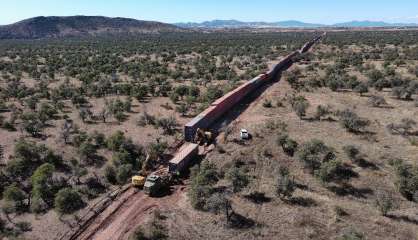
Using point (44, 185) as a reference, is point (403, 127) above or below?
above

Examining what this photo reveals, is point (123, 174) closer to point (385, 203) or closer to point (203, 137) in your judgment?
point (203, 137)

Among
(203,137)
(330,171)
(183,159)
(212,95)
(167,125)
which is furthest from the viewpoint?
(212,95)

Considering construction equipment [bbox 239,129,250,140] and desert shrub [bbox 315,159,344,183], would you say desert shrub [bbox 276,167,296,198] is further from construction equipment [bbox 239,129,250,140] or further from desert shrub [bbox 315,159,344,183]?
construction equipment [bbox 239,129,250,140]

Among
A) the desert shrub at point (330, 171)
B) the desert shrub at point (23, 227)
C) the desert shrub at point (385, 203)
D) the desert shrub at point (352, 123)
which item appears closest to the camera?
the desert shrub at point (23, 227)

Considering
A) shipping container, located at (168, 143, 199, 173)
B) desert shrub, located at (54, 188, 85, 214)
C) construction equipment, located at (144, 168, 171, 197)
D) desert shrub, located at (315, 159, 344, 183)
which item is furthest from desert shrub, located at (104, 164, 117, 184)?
desert shrub, located at (315, 159, 344, 183)

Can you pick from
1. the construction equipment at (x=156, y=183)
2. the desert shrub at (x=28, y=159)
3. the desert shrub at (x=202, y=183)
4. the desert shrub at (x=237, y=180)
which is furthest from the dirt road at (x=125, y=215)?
the desert shrub at (x=28, y=159)

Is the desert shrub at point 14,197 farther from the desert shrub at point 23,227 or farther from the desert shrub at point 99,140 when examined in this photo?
the desert shrub at point 99,140

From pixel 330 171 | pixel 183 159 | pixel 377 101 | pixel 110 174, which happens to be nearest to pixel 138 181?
pixel 110 174
